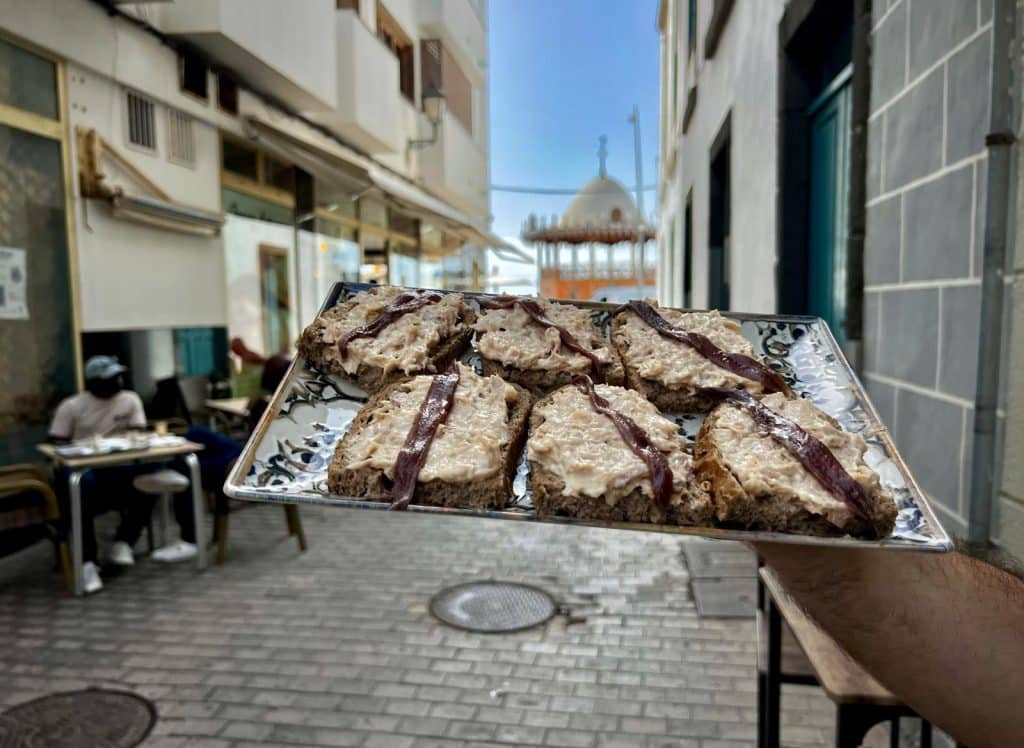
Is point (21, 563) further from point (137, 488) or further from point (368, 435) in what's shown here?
point (368, 435)

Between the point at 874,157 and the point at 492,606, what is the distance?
11.3 feet

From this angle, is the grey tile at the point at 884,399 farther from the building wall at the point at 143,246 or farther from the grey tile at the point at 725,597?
the building wall at the point at 143,246

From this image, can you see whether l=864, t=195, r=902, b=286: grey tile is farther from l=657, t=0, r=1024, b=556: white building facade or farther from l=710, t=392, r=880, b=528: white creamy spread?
l=710, t=392, r=880, b=528: white creamy spread

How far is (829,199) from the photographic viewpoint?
157 inches

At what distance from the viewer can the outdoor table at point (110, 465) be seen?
5.03 meters

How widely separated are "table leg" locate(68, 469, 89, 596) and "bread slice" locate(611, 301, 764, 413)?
173 inches

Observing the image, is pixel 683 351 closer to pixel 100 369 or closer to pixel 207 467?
pixel 207 467

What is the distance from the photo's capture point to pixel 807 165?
4.31 meters

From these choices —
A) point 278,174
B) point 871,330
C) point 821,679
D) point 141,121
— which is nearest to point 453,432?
point 821,679

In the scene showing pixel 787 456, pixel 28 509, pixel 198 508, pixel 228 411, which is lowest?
pixel 198 508

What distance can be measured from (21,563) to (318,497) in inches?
218

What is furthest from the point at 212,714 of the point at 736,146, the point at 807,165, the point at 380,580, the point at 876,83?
the point at 736,146

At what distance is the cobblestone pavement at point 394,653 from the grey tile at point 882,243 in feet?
6.84

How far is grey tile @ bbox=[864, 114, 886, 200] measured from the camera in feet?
9.51
